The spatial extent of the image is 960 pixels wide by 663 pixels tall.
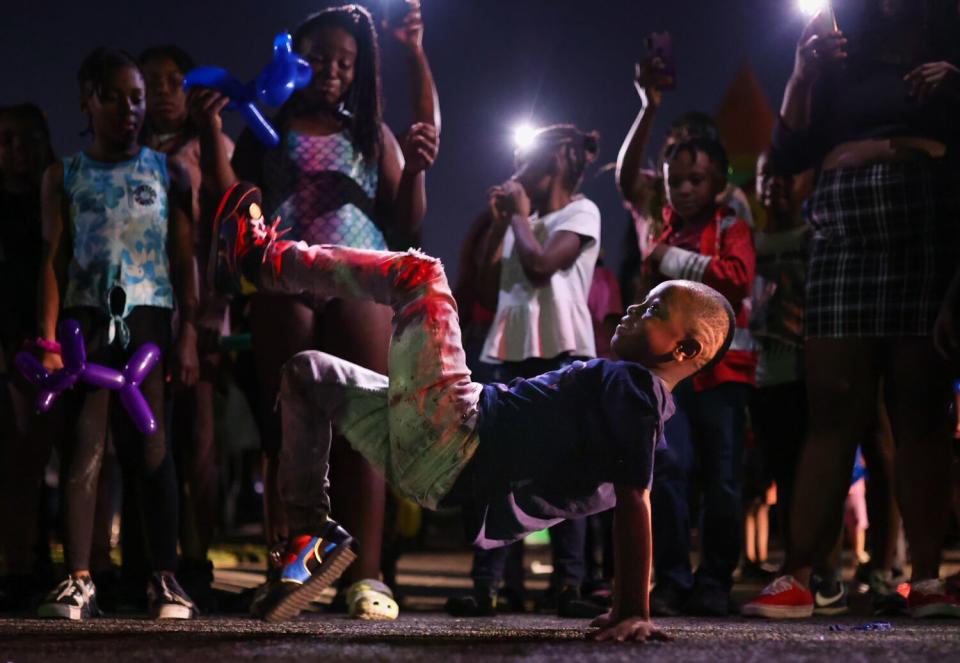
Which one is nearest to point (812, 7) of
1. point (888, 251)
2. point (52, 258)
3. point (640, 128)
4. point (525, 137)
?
point (640, 128)

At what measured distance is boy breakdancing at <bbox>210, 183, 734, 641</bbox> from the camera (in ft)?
8.13

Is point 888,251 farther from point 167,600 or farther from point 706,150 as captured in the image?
point 167,600

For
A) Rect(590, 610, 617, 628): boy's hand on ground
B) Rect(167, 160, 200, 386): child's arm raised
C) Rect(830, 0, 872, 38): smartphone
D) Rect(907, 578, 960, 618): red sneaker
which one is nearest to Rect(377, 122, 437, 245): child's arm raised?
Rect(167, 160, 200, 386): child's arm raised

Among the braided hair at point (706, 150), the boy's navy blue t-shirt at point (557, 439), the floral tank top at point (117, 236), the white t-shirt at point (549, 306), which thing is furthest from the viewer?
the braided hair at point (706, 150)

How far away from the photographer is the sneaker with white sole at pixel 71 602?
3066 mm

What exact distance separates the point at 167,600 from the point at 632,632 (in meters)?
1.46

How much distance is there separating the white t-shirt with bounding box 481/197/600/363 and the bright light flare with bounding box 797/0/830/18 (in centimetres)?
98

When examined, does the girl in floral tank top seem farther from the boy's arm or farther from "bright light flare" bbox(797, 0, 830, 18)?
"bright light flare" bbox(797, 0, 830, 18)

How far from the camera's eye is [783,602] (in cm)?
326

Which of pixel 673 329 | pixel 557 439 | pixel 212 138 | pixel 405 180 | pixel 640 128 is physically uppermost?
pixel 640 128

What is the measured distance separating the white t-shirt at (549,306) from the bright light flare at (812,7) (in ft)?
3.21

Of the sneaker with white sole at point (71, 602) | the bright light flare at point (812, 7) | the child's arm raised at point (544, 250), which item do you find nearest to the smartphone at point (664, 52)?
the bright light flare at point (812, 7)

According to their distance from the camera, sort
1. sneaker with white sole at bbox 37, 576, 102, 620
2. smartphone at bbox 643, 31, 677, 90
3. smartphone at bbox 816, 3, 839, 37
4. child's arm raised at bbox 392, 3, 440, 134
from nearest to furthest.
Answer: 1. sneaker with white sole at bbox 37, 576, 102, 620
2. smartphone at bbox 816, 3, 839, 37
3. child's arm raised at bbox 392, 3, 440, 134
4. smartphone at bbox 643, 31, 677, 90

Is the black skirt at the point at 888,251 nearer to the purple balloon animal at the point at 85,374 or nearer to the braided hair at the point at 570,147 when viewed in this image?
the braided hair at the point at 570,147
